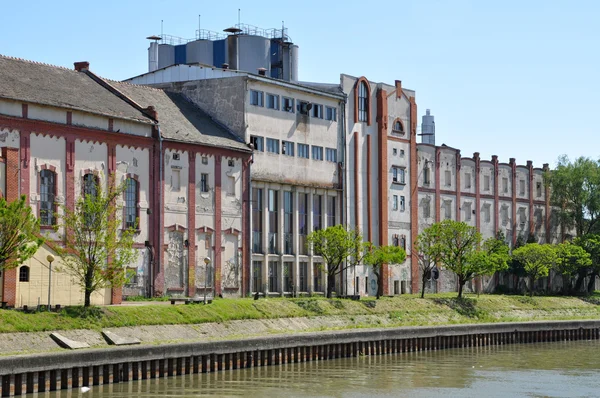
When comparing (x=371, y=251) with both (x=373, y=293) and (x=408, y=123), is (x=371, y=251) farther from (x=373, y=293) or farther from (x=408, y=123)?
(x=408, y=123)

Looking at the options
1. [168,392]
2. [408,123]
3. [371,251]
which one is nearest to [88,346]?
[168,392]

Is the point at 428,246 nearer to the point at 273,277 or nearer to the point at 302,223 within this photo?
the point at 302,223

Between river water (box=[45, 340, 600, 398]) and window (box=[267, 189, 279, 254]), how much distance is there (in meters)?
15.5

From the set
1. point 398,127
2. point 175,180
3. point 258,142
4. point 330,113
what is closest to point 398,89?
point 398,127

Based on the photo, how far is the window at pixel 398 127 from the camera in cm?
8777

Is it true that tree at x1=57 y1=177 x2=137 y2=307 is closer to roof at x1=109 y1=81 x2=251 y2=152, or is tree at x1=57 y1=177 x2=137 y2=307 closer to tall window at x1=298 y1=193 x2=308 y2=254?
roof at x1=109 y1=81 x2=251 y2=152

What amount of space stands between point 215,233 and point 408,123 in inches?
1054

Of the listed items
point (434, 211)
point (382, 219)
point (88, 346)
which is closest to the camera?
point (88, 346)

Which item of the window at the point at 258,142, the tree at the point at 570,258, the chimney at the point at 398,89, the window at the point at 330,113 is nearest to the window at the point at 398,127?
the chimney at the point at 398,89

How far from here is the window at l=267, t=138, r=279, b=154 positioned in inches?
2896

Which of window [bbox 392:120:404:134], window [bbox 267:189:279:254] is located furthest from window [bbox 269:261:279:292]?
window [bbox 392:120:404:134]

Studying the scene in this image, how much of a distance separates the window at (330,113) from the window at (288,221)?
7.15 meters

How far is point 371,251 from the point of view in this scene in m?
79.6

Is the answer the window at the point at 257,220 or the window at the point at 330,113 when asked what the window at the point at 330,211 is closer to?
the window at the point at 330,113
